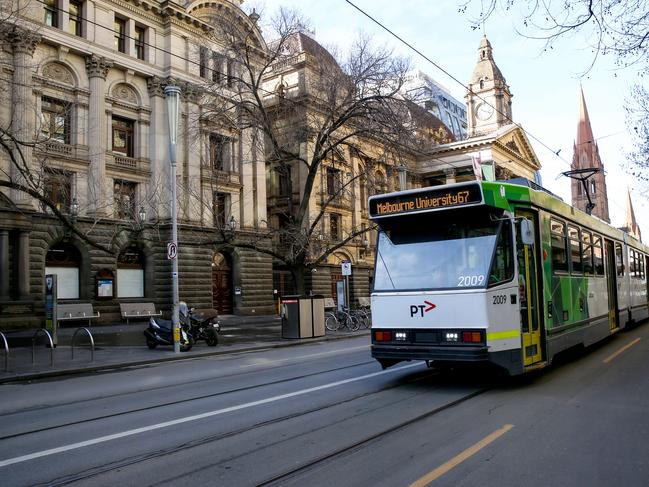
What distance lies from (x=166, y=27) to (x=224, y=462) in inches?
1287

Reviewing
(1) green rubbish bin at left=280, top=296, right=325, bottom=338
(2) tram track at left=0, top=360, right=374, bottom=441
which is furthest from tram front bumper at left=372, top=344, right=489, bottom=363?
(1) green rubbish bin at left=280, top=296, right=325, bottom=338

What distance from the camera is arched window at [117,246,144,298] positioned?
3017 centimetres

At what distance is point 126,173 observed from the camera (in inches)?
1210

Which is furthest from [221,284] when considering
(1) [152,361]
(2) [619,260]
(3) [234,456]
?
(3) [234,456]

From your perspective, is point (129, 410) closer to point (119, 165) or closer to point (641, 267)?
point (641, 267)

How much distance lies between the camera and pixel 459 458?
16.6 feet

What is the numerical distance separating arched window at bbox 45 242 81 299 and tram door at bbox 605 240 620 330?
24147mm

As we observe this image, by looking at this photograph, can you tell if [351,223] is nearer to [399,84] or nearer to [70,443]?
[399,84]

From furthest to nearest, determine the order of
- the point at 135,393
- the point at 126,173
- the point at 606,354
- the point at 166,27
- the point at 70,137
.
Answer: the point at 166,27 < the point at 126,173 < the point at 70,137 < the point at 606,354 < the point at 135,393

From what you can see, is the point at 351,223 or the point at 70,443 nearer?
the point at 70,443

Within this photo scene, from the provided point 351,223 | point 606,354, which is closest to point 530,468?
point 606,354

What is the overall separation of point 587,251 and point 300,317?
10795 mm

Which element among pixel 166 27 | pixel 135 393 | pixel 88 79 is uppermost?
pixel 166 27

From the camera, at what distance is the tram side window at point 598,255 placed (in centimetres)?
1256
